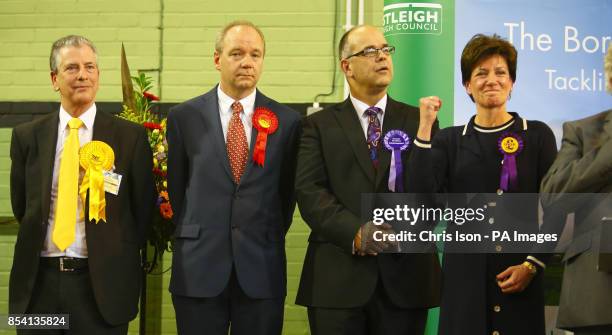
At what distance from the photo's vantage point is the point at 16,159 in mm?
3070

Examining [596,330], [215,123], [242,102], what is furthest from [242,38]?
[596,330]

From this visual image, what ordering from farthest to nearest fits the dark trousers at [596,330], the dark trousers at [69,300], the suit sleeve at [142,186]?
the suit sleeve at [142,186]
the dark trousers at [69,300]
the dark trousers at [596,330]

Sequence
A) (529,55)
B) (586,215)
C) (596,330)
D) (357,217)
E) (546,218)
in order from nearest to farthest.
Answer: (596,330), (586,215), (546,218), (357,217), (529,55)

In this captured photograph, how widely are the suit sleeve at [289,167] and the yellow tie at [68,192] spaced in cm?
77

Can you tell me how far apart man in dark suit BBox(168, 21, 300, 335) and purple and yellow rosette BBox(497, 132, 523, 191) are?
802 mm

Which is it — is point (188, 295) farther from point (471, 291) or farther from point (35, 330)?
point (471, 291)

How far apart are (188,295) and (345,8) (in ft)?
7.87

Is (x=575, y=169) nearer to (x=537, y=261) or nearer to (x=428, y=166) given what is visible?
(x=537, y=261)

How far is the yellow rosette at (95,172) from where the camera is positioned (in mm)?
2961

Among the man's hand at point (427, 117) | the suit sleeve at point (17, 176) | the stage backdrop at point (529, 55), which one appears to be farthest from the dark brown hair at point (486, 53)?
the suit sleeve at point (17, 176)

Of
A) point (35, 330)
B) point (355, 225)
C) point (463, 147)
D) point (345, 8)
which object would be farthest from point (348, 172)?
point (345, 8)

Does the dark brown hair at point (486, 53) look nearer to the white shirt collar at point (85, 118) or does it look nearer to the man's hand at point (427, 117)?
the man's hand at point (427, 117)

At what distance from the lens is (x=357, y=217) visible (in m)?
2.74

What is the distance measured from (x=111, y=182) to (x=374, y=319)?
1103 mm
